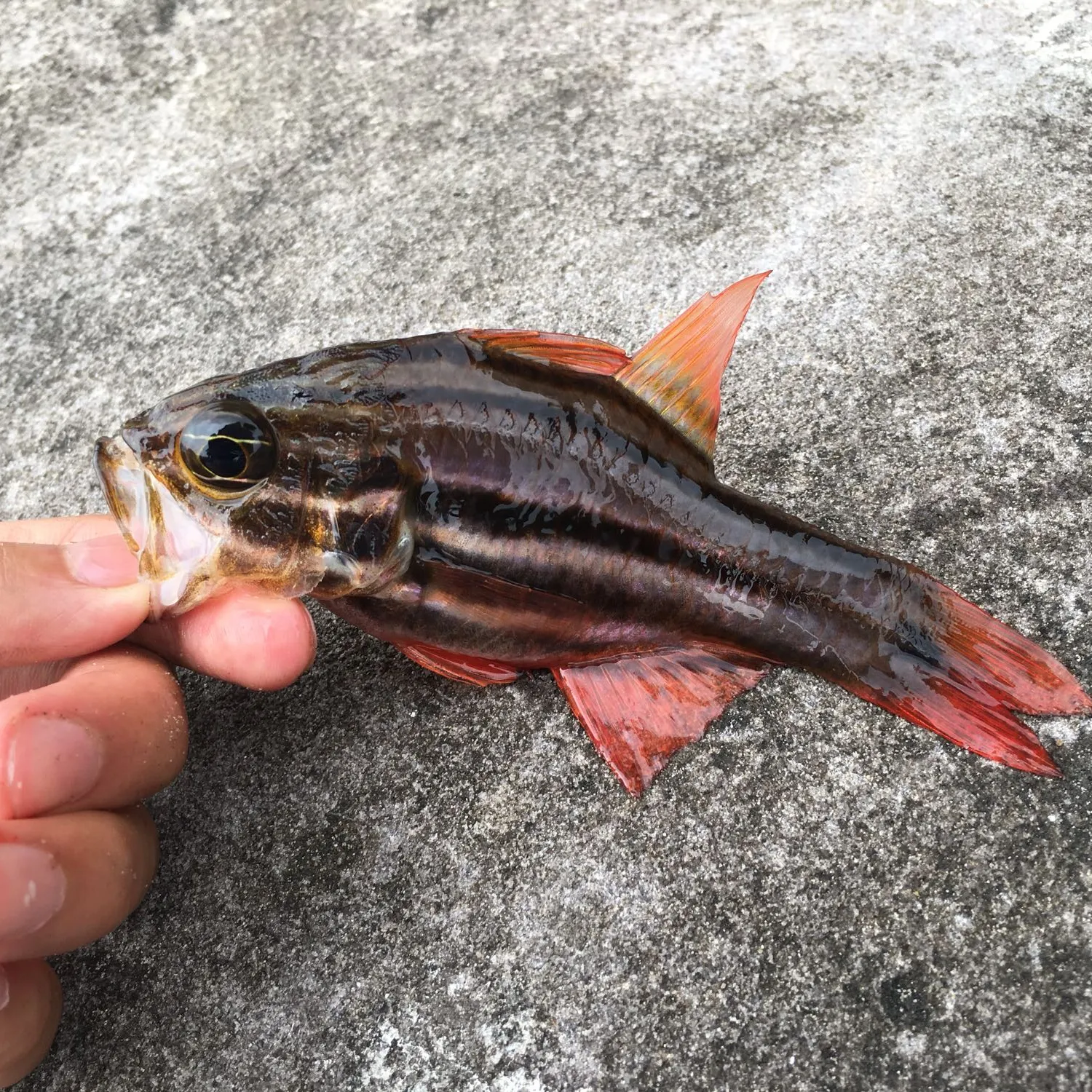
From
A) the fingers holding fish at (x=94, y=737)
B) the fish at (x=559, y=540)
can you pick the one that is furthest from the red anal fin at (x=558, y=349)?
the fingers holding fish at (x=94, y=737)

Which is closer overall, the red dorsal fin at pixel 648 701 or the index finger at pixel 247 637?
the index finger at pixel 247 637

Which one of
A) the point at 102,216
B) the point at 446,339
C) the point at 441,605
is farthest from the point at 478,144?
the point at 441,605

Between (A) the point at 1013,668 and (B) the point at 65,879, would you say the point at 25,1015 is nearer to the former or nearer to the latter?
(B) the point at 65,879

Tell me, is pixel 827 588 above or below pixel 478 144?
below

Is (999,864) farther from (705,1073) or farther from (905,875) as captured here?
(705,1073)

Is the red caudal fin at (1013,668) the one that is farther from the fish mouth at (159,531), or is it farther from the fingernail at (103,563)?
the fingernail at (103,563)

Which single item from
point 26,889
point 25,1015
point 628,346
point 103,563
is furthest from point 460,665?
point 628,346

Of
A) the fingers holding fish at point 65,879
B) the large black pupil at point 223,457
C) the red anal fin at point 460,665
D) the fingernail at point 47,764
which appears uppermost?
the large black pupil at point 223,457
